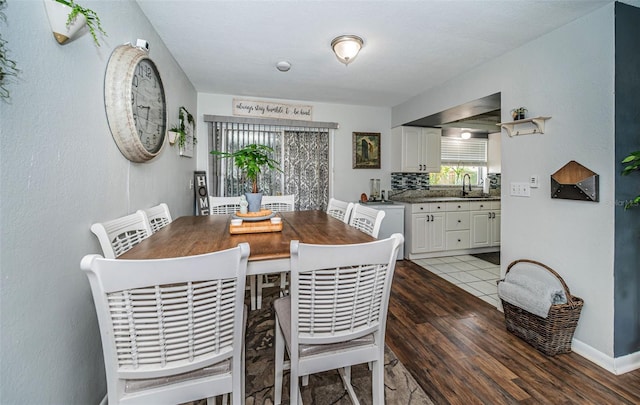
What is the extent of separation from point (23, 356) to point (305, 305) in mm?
986

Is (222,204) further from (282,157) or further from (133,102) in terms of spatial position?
(282,157)

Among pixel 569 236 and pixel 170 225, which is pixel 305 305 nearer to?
pixel 170 225

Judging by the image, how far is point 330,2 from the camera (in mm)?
1825

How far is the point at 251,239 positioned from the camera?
1.56m

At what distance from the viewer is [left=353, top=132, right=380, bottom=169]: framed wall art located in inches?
176

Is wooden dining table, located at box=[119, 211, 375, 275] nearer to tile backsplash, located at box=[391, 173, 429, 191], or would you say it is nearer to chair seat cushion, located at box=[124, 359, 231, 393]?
chair seat cushion, located at box=[124, 359, 231, 393]

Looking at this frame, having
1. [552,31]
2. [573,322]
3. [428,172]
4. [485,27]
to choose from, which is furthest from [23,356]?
[428,172]

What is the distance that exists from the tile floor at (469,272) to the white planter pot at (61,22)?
357cm

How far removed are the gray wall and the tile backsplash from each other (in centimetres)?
299

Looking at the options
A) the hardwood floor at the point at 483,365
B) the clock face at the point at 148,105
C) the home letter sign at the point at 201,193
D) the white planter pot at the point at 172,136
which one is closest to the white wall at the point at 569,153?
the hardwood floor at the point at 483,365

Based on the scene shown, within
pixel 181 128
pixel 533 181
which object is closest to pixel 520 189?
pixel 533 181

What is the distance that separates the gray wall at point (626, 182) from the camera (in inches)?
70.1

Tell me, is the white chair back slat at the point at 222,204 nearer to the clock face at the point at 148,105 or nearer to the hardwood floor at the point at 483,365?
the clock face at the point at 148,105

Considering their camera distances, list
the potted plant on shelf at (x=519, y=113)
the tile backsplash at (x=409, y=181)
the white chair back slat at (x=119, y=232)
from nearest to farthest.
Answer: the white chair back slat at (x=119, y=232), the potted plant on shelf at (x=519, y=113), the tile backsplash at (x=409, y=181)
